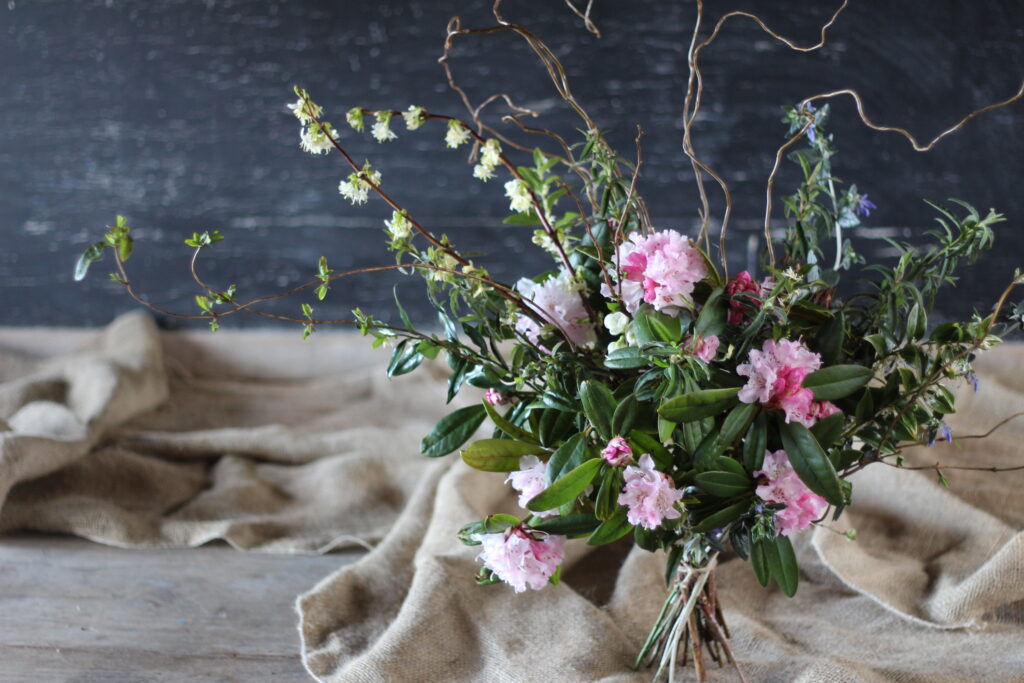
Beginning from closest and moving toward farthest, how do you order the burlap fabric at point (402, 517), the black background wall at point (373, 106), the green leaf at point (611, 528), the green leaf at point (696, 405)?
the green leaf at point (696, 405)
the green leaf at point (611, 528)
the burlap fabric at point (402, 517)
the black background wall at point (373, 106)

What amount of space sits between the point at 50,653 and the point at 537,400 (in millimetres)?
634

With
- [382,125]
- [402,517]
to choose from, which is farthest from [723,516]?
[402,517]

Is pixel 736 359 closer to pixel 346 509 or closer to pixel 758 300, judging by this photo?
pixel 758 300

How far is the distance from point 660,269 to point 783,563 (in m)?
0.27

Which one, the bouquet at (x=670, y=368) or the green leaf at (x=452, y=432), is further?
the green leaf at (x=452, y=432)

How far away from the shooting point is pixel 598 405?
72cm

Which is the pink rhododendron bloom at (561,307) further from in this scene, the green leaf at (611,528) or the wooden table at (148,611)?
the wooden table at (148,611)

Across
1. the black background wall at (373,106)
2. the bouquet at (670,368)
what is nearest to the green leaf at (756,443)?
the bouquet at (670,368)

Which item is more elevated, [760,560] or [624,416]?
[624,416]

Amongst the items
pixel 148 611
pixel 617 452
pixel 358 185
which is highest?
pixel 358 185

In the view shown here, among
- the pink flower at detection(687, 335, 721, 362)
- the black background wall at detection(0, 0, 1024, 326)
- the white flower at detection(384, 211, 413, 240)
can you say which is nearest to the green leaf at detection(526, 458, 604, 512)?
the pink flower at detection(687, 335, 721, 362)

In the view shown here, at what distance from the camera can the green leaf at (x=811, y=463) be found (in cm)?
68

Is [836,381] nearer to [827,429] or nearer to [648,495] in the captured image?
[827,429]

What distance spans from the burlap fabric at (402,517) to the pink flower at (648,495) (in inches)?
10.0
